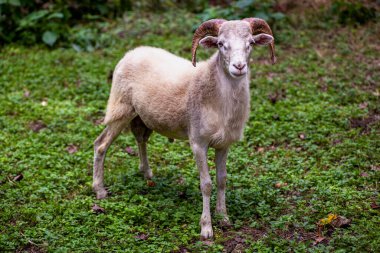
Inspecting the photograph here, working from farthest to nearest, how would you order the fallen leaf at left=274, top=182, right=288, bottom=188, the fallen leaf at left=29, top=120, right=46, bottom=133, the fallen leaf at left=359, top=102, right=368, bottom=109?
the fallen leaf at left=359, top=102, right=368, bottom=109, the fallen leaf at left=29, top=120, right=46, bottom=133, the fallen leaf at left=274, top=182, right=288, bottom=188

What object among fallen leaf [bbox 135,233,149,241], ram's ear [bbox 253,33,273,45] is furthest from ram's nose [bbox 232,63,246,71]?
fallen leaf [bbox 135,233,149,241]

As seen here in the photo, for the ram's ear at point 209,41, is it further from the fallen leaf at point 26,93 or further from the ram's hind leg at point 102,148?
the fallen leaf at point 26,93

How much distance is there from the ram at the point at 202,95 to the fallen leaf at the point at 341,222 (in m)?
1.16

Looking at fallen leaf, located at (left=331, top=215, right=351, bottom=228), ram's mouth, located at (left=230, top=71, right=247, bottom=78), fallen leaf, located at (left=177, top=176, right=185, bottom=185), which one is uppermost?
ram's mouth, located at (left=230, top=71, right=247, bottom=78)

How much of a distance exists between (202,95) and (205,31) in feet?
2.22

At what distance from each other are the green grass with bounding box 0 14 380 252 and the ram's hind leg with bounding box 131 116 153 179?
14 centimetres

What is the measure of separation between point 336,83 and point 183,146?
311 centimetres

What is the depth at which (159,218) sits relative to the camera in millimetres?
6293

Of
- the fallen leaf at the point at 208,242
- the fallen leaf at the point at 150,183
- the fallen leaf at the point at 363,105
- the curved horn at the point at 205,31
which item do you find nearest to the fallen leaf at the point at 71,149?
the fallen leaf at the point at 150,183

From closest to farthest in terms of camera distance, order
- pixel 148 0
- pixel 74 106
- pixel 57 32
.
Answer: pixel 74 106 < pixel 57 32 < pixel 148 0

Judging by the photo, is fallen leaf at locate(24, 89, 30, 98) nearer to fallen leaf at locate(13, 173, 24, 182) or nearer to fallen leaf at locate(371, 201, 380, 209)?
fallen leaf at locate(13, 173, 24, 182)

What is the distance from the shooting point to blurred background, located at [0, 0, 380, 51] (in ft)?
A: 39.3

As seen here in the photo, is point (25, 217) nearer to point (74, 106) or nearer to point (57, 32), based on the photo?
point (74, 106)

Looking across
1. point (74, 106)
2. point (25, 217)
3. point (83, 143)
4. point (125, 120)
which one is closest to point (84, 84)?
point (74, 106)
